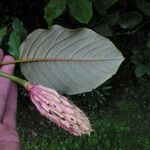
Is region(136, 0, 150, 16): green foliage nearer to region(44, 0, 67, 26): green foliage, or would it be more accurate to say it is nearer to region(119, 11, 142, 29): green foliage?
region(119, 11, 142, 29): green foliage

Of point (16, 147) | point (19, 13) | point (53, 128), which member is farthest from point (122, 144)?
point (16, 147)

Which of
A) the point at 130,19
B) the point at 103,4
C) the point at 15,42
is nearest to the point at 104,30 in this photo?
the point at 130,19

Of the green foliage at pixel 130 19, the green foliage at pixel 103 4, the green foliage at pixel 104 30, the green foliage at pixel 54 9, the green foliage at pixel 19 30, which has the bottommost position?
the green foliage at pixel 130 19

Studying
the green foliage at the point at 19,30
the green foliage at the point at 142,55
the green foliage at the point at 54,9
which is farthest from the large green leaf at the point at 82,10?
the green foliage at the point at 142,55

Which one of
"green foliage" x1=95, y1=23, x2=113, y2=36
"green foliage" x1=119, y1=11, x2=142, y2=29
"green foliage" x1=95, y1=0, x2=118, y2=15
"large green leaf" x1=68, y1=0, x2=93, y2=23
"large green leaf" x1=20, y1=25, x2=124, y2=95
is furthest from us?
"green foliage" x1=119, y1=11, x2=142, y2=29

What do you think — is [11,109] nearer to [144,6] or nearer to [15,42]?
[15,42]

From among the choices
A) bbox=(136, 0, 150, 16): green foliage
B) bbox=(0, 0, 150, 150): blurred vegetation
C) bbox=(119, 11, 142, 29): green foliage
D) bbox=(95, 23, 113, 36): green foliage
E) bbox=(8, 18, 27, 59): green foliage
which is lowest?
bbox=(0, 0, 150, 150): blurred vegetation

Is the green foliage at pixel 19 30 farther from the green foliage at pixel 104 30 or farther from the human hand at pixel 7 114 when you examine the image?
the green foliage at pixel 104 30

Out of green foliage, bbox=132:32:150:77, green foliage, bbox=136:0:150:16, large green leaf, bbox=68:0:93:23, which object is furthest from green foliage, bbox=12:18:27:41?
green foliage, bbox=132:32:150:77

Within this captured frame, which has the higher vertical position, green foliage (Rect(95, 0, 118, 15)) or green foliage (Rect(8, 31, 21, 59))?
green foliage (Rect(8, 31, 21, 59))
